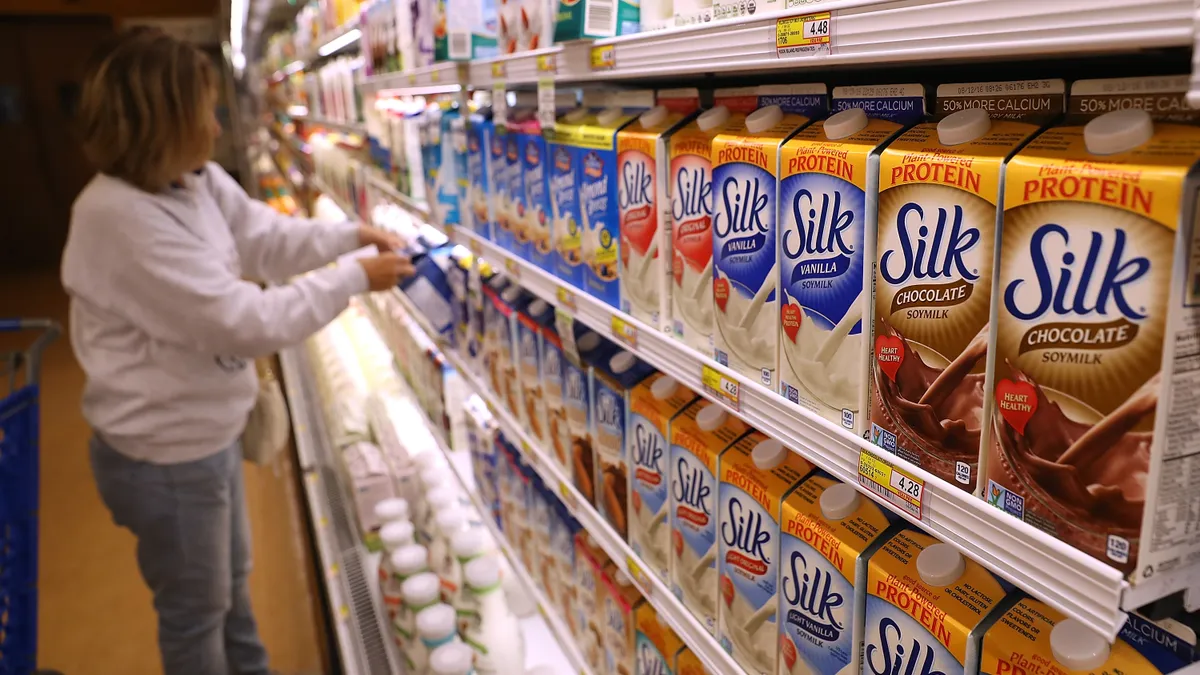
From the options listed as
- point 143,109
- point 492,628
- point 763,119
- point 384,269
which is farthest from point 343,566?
point 763,119

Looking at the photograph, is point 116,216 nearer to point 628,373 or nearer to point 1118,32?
point 628,373

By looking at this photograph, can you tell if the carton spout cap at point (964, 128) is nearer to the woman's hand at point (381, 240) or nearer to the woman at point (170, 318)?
the woman at point (170, 318)

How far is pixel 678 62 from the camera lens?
3.15 feet

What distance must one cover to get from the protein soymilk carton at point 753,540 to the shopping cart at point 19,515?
170cm

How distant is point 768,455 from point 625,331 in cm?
31

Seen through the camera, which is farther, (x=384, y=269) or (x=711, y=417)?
(x=384, y=269)

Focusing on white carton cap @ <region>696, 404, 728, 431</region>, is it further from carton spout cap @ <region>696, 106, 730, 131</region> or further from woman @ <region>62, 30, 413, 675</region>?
woman @ <region>62, 30, 413, 675</region>

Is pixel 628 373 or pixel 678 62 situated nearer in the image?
pixel 678 62

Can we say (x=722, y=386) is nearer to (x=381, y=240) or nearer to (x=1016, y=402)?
(x=1016, y=402)

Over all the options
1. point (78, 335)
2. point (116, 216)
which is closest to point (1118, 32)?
point (116, 216)

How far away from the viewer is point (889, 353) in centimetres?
78

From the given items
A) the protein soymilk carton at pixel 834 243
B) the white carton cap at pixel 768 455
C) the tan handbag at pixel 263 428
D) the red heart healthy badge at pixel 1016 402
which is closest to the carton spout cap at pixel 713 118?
the protein soymilk carton at pixel 834 243

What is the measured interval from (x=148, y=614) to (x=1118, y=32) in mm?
3538

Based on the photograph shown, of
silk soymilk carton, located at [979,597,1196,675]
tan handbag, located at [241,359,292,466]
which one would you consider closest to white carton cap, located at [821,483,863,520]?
silk soymilk carton, located at [979,597,1196,675]
